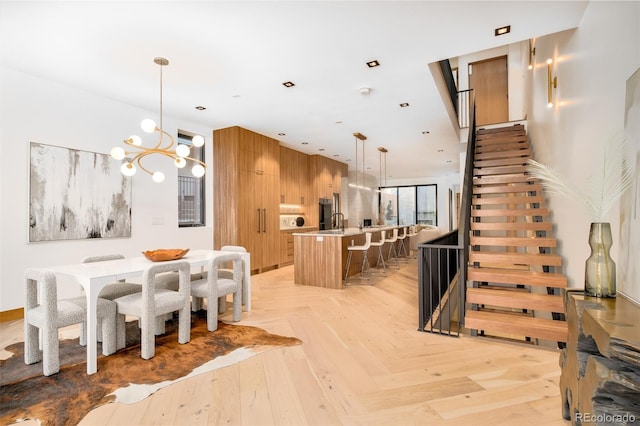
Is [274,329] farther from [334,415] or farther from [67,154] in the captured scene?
[67,154]

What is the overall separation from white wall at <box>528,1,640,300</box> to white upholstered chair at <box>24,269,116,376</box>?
3970 millimetres

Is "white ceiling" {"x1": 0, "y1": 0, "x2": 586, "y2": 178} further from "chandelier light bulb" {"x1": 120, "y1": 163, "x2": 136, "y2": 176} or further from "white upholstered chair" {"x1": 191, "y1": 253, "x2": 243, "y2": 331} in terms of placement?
"white upholstered chair" {"x1": 191, "y1": 253, "x2": 243, "y2": 331}

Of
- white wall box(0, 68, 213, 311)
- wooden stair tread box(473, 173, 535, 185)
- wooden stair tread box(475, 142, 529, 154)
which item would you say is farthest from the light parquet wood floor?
wooden stair tread box(475, 142, 529, 154)

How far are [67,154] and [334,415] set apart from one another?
4811 millimetres

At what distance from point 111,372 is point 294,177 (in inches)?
258

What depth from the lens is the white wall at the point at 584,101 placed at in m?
2.31

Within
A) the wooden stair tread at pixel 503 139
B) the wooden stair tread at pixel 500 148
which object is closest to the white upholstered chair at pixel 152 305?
the wooden stair tread at pixel 500 148

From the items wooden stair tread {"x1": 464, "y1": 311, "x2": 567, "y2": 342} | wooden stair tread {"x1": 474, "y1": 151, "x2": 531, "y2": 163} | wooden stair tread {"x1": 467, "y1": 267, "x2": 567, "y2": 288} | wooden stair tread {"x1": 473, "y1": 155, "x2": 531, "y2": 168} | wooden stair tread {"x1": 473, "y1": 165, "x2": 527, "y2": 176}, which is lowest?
wooden stair tread {"x1": 464, "y1": 311, "x2": 567, "y2": 342}

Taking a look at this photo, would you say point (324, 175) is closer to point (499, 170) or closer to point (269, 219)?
point (269, 219)

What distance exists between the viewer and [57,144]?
4.23m

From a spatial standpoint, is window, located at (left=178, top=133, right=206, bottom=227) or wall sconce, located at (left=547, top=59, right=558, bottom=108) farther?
window, located at (left=178, top=133, right=206, bottom=227)

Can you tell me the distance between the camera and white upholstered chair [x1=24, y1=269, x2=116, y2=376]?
2412mm

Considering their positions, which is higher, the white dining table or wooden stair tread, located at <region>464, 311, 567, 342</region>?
the white dining table

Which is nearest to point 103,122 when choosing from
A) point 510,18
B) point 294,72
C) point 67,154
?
point 67,154
